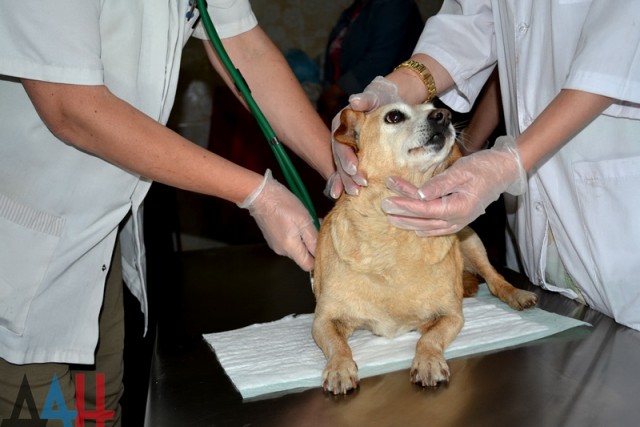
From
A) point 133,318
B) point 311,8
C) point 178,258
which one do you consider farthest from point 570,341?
point 311,8

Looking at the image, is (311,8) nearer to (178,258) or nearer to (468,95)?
(178,258)

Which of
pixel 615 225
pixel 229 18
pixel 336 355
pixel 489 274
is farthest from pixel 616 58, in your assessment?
pixel 229 18

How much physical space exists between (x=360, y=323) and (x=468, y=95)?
782 mm

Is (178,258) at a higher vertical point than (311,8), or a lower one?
lower

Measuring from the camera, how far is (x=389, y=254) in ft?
5.44

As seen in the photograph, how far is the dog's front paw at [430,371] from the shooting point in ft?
4.35

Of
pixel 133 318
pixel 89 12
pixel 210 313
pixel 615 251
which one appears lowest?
pixel 133 318

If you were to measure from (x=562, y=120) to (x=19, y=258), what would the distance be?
3.87 feet

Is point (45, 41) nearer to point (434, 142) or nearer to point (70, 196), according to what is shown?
point (70, 196)

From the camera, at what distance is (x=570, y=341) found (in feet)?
4.91

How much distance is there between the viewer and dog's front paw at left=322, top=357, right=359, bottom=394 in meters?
1.32

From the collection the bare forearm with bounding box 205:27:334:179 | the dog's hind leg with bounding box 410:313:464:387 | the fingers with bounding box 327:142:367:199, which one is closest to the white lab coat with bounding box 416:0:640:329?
the dog's hind leg with bounding box 410:313:464:387

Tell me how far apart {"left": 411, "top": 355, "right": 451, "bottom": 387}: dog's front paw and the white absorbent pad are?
0.27 ft

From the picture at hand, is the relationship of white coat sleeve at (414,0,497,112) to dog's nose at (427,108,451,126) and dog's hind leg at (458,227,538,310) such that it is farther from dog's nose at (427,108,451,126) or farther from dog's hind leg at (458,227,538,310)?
dog's hind leg at (458,227,538,310)
